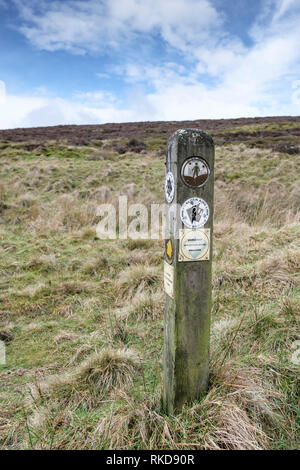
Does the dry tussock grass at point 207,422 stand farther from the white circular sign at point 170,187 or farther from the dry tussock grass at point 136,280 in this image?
the dry tussock grass at point 136,280

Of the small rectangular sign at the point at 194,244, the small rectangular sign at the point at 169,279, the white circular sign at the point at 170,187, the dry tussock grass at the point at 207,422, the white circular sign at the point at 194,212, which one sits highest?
the white circular sign at the point at 170,187

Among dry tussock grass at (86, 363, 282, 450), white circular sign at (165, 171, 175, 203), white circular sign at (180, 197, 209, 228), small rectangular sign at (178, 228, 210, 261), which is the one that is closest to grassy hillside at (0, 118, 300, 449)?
dry tussock grass at (86, 363, 282, 450)

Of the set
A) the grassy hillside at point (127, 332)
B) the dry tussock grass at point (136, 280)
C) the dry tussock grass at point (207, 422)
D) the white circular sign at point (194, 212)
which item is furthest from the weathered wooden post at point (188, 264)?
the dry tussock grass at point (136, 280)

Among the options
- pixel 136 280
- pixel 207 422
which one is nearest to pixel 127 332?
pixel 136 280

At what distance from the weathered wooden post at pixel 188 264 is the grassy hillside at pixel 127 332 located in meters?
0.23

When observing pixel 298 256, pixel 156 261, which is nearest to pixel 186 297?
pixel 298 256

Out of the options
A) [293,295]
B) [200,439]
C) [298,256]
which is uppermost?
[298,256]

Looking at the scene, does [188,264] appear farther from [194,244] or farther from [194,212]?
[194,212]

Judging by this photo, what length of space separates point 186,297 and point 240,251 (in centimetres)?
350

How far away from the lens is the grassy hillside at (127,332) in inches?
72.2

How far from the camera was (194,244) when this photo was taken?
1.69 meters

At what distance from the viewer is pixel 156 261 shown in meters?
5.09

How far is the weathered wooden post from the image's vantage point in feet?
5.33
